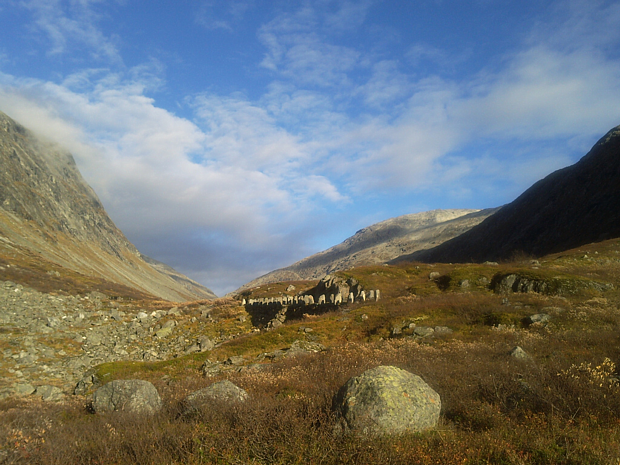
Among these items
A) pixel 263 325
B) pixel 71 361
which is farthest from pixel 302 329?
pixel 71 361

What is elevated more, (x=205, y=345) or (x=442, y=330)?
(x=442, y=330)

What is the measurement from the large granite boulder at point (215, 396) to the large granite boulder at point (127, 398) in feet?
4.50

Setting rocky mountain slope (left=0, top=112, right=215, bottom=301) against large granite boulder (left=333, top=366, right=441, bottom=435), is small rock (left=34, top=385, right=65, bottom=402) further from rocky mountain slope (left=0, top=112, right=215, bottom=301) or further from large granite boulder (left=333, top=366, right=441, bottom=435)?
rocky mountain slope (left=0, top=112, right=215, bottom=301)

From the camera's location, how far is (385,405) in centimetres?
625

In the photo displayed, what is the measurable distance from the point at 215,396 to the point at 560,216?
112084 millimetres

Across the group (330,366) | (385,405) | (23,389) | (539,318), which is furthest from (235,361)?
Answer: (539,318)

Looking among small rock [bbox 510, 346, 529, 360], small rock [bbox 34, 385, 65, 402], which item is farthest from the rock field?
small rock [bbox 510, 346, 529, 360]

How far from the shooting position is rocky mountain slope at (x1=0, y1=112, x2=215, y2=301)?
68.1 metres

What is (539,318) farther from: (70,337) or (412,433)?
(70,337)

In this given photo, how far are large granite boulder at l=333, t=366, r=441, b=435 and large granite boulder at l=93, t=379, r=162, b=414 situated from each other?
17.6 ft

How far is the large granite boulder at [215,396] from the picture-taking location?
7.64 metres

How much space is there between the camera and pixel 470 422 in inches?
271

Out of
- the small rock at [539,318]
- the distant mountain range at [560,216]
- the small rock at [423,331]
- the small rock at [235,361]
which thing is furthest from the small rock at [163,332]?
the distant mountain range at [560,216]

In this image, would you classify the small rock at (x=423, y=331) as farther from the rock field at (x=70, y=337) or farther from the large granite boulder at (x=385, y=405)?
the rock field at (x=70, y=337)
